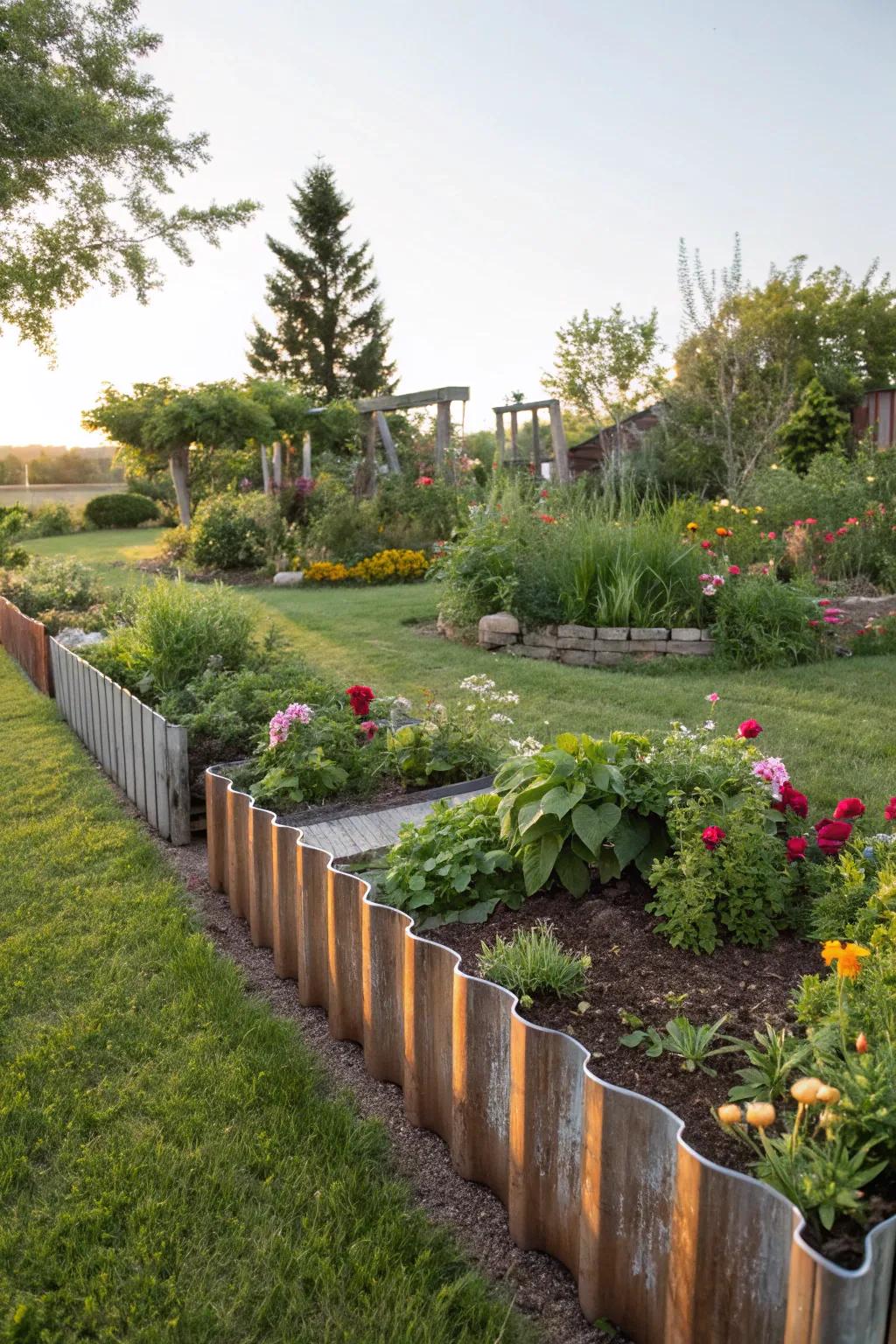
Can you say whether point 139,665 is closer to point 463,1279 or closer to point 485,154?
point 463,1279

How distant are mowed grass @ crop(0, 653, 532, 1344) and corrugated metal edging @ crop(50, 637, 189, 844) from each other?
2.70 ft

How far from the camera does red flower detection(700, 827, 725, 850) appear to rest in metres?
2.24

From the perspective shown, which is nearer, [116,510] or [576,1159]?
[576,1159]

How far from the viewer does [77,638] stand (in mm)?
6562

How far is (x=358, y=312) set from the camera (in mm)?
32562

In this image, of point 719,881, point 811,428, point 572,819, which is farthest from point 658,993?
point 811,428

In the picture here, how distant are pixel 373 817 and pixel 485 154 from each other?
737 cm

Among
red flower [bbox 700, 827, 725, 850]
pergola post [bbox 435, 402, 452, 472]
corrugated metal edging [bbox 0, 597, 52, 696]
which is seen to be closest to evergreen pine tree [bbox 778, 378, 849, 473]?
pergola post [bbox 435, 402, 452, 472]

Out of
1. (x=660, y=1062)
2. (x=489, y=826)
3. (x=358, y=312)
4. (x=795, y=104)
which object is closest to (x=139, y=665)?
(x=489, y=826)

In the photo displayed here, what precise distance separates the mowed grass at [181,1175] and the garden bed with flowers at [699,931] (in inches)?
18.8

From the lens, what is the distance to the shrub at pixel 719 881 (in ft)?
7.49

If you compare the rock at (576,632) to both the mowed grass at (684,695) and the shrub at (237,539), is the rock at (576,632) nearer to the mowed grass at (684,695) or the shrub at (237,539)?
the mowed grass at (684,695)

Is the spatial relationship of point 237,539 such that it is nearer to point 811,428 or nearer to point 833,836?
point 811,428

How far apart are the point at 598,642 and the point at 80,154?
7824 mm
